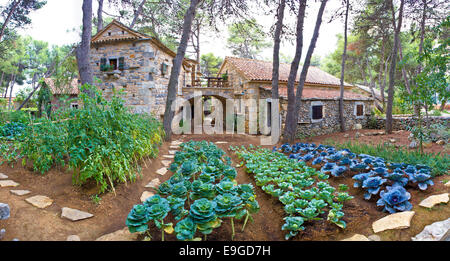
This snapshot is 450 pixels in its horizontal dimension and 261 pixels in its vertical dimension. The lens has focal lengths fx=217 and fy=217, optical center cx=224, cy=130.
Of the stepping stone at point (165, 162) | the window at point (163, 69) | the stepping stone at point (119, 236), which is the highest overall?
the window at point (163, 69)

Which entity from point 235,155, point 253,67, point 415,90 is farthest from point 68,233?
point 253,67

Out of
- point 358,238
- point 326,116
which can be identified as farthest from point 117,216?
point 326,116

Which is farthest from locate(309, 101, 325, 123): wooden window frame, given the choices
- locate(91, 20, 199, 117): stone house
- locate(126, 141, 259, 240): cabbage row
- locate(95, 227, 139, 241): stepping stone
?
locate(95, 227, 139, 241): stepping stone

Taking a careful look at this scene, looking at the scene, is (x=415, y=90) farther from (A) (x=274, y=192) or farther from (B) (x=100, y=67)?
(B) (x=100, y=67)

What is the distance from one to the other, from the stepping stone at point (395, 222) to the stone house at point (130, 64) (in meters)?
9.54

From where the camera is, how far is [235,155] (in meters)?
6.28

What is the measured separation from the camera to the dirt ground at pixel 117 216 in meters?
2.16

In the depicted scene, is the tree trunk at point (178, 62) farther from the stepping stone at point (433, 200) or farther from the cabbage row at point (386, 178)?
the stepping stone at point (433, 200)

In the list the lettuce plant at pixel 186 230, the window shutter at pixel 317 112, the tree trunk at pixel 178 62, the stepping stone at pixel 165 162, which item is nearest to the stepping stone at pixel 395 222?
the lettuce plant at pixel 186 230

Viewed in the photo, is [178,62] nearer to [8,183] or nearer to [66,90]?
[66,90]

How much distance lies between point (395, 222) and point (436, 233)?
30 cm

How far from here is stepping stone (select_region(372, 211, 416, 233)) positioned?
7.00ft

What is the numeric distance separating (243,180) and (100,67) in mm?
10232

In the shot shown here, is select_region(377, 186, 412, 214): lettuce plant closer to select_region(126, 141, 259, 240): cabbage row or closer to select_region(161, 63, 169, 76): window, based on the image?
select_region(126, 141, 259, 240): cabbage row
